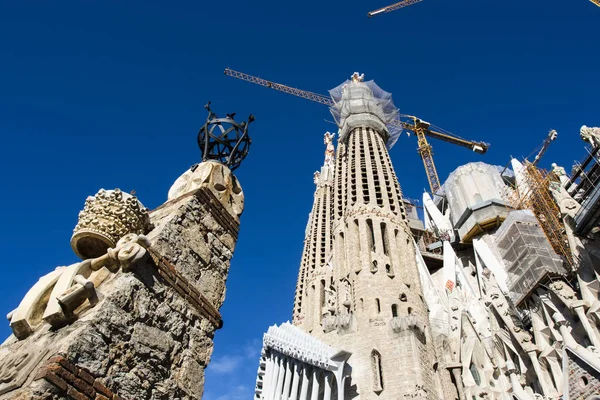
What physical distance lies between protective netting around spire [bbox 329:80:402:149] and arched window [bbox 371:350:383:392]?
62.1 feet

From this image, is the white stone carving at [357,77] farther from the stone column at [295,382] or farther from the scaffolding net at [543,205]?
the stone column at [295,382]

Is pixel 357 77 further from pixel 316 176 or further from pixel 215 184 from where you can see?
pixel 215 184

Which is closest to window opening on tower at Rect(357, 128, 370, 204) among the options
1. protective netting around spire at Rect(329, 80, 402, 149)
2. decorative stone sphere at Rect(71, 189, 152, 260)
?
protective netting around spire at Rect(329, 80, 402, 149)

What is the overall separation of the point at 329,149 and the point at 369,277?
28.7 meters

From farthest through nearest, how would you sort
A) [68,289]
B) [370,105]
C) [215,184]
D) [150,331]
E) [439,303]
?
[370,105] → [439,303] → [215,184] → [150,331] → [68,289]

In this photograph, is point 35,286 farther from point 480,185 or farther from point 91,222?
point 480,185

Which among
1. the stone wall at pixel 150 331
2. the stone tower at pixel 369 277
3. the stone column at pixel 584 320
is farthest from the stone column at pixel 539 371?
the stone wall at pixel 150 331

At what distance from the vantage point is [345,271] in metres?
22.0

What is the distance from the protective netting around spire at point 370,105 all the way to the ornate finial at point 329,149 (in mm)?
8401

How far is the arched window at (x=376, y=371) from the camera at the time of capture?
1644cm

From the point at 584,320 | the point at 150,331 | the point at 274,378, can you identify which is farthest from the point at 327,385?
the point at 150,331

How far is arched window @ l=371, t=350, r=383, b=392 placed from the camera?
16438 mm

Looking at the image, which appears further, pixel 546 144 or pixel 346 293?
pixel 546 144

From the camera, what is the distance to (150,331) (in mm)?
2676
